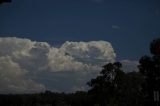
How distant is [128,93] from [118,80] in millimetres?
6541

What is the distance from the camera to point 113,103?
91188 mm

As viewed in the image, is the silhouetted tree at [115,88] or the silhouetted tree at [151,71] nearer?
the silhouetted tree at [151,71]

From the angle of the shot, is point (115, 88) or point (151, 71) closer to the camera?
point (151, 71)

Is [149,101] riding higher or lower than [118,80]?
lower

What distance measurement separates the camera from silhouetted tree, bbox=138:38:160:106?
5647 cm

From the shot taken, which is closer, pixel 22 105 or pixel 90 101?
pixel 90 101

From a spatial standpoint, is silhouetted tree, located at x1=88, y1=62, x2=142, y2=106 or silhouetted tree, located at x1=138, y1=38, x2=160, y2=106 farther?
silhouetted tree, located at x1=88, y1=62, x2=142, y2=106

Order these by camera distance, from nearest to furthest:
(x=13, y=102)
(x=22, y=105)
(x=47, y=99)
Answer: (x=13, y=102) < (x=22, y=105) < (x=47, y=99)

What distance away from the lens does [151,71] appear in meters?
57.1

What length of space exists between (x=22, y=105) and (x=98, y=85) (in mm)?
27883

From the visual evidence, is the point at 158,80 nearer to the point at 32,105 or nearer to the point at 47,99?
the point at 32,105

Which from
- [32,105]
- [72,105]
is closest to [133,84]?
[72,105]

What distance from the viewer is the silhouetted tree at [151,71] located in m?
56.5

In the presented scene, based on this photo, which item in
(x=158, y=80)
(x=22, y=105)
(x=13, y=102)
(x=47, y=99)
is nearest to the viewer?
(x=158, y=80)
